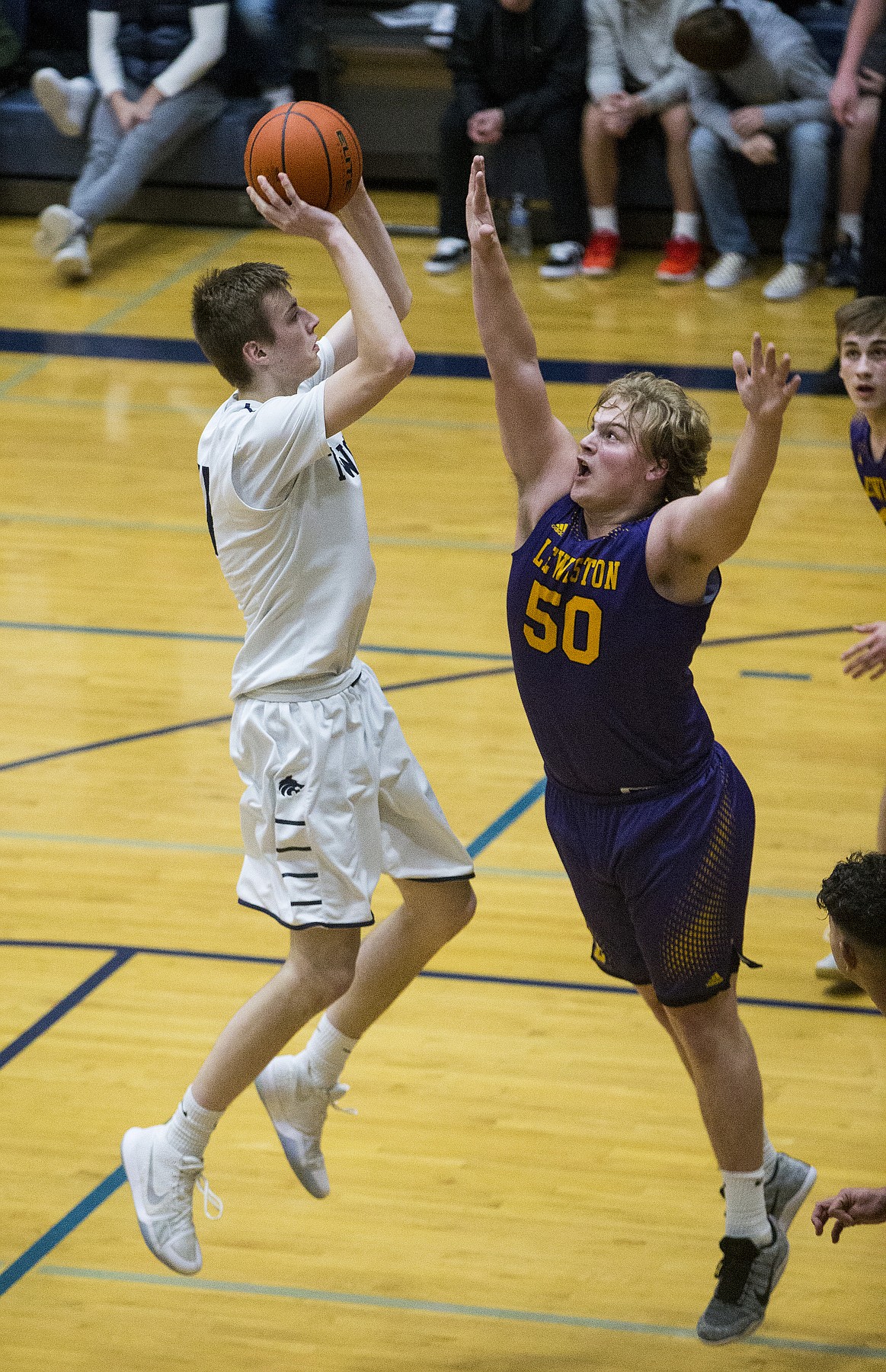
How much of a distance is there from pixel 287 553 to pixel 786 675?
343 centimetres

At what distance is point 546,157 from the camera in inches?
443

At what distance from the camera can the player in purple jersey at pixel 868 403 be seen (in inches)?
178

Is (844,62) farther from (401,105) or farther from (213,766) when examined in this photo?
(213,766)

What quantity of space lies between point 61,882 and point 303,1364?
2.18 m

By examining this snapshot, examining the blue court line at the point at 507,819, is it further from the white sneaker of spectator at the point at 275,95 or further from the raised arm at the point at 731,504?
the white sneaker of spectator at the point at 275,95

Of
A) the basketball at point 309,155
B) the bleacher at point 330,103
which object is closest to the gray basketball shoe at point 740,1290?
the basketball at point 309,155

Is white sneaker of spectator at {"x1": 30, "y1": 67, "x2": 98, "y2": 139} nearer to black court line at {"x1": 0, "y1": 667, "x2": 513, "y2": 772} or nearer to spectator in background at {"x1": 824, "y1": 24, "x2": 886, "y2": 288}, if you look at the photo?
spectator in background at {"x1": 824, "y1": 24, "x2": 886, "y2": 288}

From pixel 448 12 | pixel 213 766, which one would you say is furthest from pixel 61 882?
pixel 448 12

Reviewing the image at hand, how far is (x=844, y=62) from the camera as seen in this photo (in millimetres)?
10141

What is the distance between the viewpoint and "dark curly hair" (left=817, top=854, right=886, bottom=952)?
3.19 m

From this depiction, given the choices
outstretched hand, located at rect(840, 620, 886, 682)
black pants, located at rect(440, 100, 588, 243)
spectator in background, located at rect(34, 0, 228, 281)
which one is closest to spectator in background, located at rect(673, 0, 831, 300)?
black pants, located at rect(440, 100, 588, 243)

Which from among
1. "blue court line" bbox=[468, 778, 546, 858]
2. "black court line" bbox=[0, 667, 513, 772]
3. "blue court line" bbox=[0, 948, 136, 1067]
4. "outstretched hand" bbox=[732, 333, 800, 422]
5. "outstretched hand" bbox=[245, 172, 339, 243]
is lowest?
"black court line" bbox=[0, 667, 513, 772]

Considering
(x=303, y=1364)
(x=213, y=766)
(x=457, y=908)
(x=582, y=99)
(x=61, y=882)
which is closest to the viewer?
(x=303, y=1364)

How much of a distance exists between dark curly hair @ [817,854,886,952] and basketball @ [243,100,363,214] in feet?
5.60
